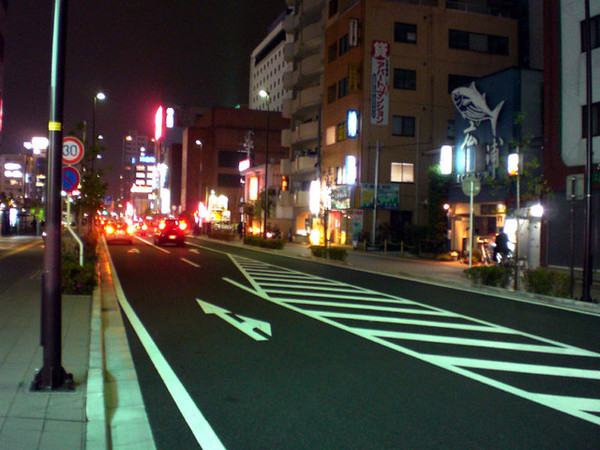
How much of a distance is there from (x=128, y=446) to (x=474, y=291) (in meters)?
12.9

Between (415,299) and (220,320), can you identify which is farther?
(415,299)

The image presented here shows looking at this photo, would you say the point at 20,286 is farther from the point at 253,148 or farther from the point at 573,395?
the point at 253,148

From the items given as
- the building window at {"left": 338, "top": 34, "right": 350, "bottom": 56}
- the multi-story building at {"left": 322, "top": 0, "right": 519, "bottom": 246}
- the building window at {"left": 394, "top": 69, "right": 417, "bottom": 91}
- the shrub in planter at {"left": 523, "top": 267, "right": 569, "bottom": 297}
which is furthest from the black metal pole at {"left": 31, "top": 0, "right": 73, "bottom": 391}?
the building window at {"left": 338, "top": 34, "right": 350, "bottom": 56}

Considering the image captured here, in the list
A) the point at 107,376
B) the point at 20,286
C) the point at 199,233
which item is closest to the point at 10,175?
the point at 199,233

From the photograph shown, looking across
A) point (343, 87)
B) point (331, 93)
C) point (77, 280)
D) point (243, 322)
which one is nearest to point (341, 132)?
point (343, 87)

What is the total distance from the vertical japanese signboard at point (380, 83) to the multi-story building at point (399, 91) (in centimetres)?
7

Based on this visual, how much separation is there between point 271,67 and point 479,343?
112 m

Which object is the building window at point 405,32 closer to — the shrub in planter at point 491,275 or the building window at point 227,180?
the shrub in planter at point 491,275

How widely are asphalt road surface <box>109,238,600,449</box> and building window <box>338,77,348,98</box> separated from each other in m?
32.0

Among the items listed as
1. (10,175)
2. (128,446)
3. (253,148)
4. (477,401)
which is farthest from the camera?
(10,175)

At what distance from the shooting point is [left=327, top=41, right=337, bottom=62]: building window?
4559 cm

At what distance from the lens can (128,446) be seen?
4598 mm

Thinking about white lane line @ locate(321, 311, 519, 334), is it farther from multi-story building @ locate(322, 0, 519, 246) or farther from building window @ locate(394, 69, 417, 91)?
building window @ locate(394, 69, 417, 91)

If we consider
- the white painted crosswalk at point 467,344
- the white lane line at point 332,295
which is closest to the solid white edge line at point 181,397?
the white painted crosswalk at point 467,344
